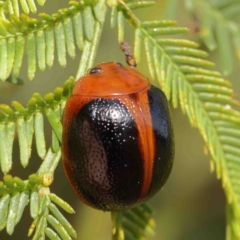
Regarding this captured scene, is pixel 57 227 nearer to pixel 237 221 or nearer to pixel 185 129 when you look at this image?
pixel 237 221


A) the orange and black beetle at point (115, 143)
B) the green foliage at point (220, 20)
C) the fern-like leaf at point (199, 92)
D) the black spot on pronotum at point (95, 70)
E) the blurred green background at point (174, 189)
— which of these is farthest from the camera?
the blurred green background at point (174, 189)

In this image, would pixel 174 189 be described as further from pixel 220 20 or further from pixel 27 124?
pixel 27 124

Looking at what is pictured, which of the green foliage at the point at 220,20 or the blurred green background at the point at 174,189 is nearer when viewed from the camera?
the green foliage at the point at 220,20

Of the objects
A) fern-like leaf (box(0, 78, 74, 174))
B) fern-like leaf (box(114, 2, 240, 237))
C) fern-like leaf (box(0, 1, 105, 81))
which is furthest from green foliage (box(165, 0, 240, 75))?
fern-like leaf (box(0, 78, 74, 174))

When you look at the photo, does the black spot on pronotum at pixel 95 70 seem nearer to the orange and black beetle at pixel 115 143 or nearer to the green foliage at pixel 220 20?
the orange and black beetle at pixel 115 143

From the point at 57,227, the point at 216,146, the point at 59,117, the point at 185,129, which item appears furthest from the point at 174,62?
the point at 185,129

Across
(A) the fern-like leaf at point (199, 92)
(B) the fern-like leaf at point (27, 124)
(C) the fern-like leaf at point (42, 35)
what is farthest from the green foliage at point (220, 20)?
(B) the fern-like leaf at point (27, 124)

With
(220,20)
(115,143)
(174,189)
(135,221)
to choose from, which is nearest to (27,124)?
(115,143)

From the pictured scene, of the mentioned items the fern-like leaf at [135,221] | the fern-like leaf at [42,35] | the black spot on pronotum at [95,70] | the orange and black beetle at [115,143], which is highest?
the fern-like leaf at [42,35]
